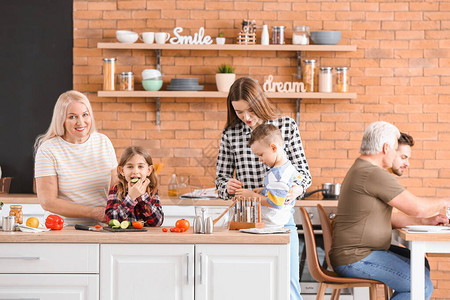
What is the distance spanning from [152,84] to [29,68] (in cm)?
116

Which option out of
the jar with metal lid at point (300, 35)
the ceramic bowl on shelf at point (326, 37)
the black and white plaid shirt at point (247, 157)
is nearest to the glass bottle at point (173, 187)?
the jar with metal lid at point (300, 35)

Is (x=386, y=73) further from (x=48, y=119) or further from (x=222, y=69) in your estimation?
(x=48, y=119)

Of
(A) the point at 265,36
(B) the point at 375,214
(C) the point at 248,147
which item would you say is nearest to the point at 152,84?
(A) the point at 265,36

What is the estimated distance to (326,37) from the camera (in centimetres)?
551

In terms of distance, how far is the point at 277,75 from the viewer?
5734mm

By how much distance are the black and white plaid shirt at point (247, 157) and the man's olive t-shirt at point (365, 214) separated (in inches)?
15.8

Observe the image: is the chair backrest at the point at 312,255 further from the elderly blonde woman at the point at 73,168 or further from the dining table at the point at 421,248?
the elderly blonde woman at the point at 73,168

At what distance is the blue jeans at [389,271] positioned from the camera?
12.0ft

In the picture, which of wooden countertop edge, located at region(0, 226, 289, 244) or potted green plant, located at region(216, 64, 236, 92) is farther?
potted green plant, located at region(216, 64, 236, 92)

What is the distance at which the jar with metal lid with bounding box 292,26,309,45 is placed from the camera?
18.2ft

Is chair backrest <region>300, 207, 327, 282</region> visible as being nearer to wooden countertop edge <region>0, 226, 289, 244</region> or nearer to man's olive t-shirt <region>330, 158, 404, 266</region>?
man's olive t-shirt <region>330, 158, 404, 266</region>

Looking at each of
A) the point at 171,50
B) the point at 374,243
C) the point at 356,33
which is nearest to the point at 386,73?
the point at 356,33

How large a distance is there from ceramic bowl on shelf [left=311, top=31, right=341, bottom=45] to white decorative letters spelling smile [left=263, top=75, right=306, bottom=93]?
39cm

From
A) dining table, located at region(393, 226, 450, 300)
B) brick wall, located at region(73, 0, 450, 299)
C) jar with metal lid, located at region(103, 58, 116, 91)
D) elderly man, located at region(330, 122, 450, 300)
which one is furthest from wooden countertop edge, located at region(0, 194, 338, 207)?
dining table, located at region(393, 226, 450, 300)
